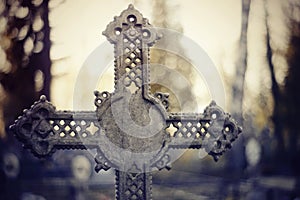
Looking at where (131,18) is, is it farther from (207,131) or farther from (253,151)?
(253,151)

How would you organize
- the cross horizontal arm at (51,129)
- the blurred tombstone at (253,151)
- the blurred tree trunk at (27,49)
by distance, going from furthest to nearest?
the blurred tombstone at (253,151)
the blurred tree trunk at (27,49)
the cross horizontal arm at (51,129)

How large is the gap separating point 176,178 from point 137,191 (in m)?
1.59

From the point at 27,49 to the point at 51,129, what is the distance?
5.89ft

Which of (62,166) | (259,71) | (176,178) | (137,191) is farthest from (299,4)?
(137,191)

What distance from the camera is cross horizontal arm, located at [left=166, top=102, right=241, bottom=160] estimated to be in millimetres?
2047

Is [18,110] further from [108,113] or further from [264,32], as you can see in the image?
[264,32]

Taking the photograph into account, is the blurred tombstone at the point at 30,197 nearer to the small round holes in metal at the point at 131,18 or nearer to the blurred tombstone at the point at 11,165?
the blurred tombstone at the point at 11,165

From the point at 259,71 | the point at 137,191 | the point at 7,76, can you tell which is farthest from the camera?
the point at 259,71

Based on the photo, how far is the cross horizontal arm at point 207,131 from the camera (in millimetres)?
2047

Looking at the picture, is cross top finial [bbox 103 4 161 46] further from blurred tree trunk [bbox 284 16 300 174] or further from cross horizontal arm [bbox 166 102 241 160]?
blurred tree trunk [bbox 284 16 300 174]

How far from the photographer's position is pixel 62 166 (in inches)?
133

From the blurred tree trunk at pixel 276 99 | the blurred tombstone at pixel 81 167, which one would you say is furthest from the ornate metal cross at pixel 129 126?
the blurred tree trunk at pixel 276 99

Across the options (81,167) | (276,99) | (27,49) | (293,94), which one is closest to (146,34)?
(81,167)

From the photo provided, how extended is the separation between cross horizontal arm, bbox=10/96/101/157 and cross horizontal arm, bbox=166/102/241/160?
375 mm
